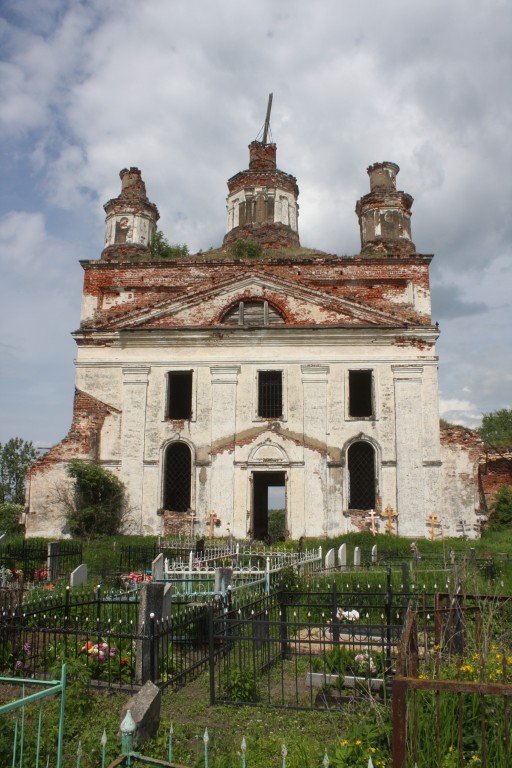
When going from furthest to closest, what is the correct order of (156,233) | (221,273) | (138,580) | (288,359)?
(156,233)
(221,273)
(288,359)
(138,580)

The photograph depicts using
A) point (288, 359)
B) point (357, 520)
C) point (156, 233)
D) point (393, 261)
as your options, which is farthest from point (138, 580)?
point (156, 233)

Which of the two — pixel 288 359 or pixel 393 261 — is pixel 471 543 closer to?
pixel 288 359

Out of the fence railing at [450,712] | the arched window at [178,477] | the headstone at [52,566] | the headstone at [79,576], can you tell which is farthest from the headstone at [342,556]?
the fence railing at [450,712]

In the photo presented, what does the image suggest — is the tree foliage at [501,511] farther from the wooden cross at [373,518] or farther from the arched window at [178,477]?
the arched window at [178,477]

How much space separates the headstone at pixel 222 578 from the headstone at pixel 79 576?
4.27 metres

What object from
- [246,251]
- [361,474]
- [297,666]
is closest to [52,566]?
[297,666]

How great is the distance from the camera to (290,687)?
7922 millimetres

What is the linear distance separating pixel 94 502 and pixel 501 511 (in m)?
14.3

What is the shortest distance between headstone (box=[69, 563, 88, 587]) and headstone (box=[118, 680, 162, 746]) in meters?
8.74

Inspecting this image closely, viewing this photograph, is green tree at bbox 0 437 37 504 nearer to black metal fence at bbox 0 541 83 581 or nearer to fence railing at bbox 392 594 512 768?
black metal fence at bbox 0 541 83 581

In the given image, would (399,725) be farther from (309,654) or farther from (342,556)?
(342,556)

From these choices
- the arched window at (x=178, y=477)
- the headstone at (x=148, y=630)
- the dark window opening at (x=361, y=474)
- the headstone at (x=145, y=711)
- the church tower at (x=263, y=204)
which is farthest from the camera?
the church tower at (x=263, y=204)

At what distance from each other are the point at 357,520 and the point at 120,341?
10725 millimetres

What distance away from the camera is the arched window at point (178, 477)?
2405 centimetres
